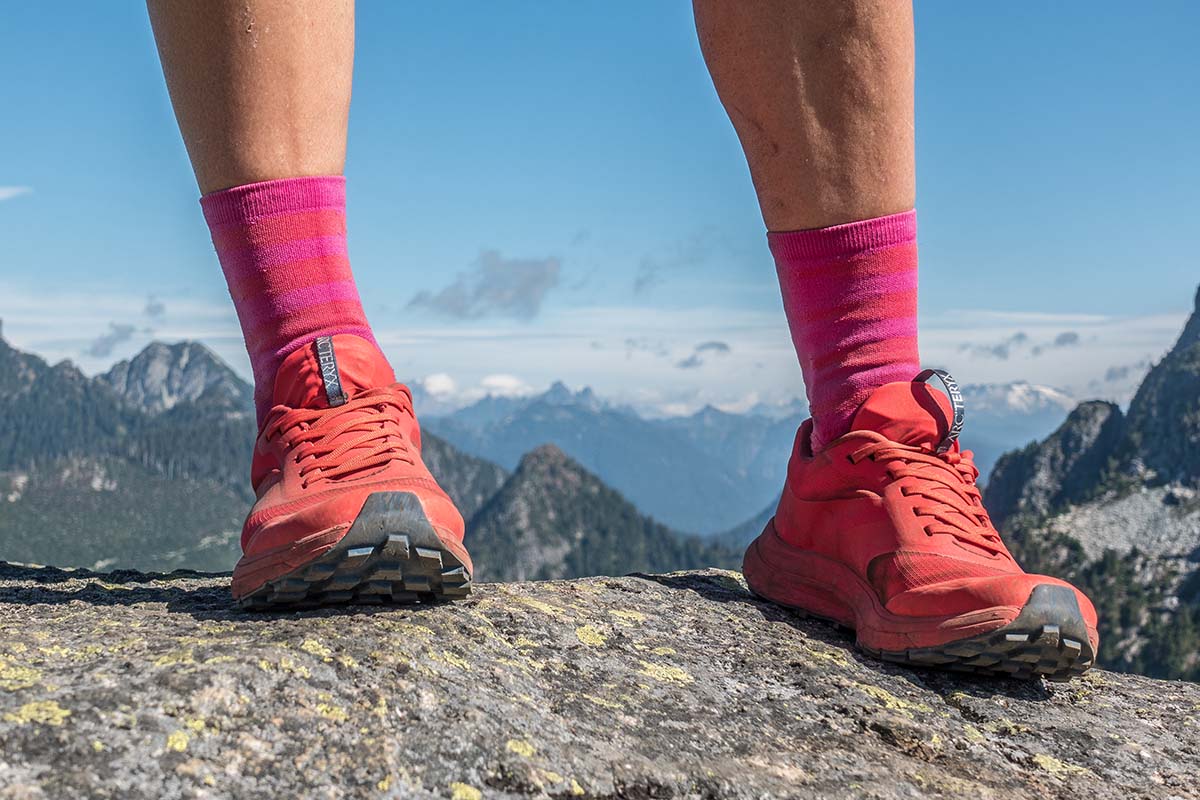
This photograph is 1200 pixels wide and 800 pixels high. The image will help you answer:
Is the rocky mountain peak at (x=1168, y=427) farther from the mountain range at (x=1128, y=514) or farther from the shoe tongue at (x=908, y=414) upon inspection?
the shoe tongue at (x=908, y=414)

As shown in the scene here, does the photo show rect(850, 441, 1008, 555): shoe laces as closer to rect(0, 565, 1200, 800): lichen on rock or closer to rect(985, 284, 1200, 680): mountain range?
rect(0, 565, 1200, 800): lichen on rock

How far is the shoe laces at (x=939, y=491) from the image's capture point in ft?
10.7

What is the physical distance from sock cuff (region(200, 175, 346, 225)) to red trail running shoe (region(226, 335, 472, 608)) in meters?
0.41

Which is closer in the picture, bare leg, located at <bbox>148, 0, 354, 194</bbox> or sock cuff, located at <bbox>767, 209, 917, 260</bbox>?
bare leg, located at <bbox>148, 0, 354, 194</bbox>

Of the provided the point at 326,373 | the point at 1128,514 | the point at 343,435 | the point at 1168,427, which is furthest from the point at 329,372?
the point at 1168,427

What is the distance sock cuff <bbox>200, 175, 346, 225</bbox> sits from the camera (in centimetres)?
298

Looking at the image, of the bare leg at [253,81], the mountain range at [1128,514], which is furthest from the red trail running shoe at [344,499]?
the mountain range at [1128,514]

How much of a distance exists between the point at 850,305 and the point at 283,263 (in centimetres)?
182

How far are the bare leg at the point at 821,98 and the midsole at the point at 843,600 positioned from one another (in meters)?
1.21

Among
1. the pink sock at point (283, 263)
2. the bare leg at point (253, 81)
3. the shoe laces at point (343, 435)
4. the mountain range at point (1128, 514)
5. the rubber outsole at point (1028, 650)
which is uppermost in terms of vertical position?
the bare leg at point (253, 81)

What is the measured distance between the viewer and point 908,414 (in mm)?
3379

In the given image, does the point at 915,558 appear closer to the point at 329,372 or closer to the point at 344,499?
the point at 344,499

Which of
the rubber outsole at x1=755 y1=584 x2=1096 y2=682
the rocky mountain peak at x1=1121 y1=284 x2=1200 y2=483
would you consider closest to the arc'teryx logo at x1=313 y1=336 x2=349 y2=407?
the rubber outsole at x1=755 y1=584 x2=1096 y2=682

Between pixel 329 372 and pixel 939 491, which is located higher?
pixel 329 372
